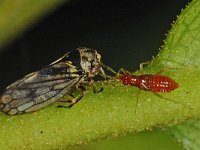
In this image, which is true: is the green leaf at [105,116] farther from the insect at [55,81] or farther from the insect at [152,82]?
the insect at [55,81]

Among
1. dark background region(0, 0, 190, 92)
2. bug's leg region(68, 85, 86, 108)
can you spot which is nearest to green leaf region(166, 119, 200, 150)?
bug's leg region(68, 85, 86, 108)

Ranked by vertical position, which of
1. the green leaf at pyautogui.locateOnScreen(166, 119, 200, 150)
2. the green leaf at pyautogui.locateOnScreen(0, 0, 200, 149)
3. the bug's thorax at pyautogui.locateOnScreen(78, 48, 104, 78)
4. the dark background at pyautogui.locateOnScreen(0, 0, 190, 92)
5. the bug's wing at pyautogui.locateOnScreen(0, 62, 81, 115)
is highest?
the dark background at pyautogui.locateOnScreen(0, 0, 190, 92)

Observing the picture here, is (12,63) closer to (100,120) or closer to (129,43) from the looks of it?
(129,43)

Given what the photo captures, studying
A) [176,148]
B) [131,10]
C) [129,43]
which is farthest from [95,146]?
[131,10]

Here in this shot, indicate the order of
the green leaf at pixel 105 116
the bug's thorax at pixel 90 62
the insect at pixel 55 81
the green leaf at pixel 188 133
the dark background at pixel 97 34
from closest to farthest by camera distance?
the green leaf at pixel 105 116
the green leaf at pixel 188 133
the insect at pixel 55 81
the bug's thorax at pixel 90 62
the dark background at pixel 97 34

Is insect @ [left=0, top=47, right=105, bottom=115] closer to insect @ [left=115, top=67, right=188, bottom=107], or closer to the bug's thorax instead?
the bug's thorax

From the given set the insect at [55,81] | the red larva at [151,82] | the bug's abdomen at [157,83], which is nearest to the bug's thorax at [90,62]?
the insect at [55,81]
